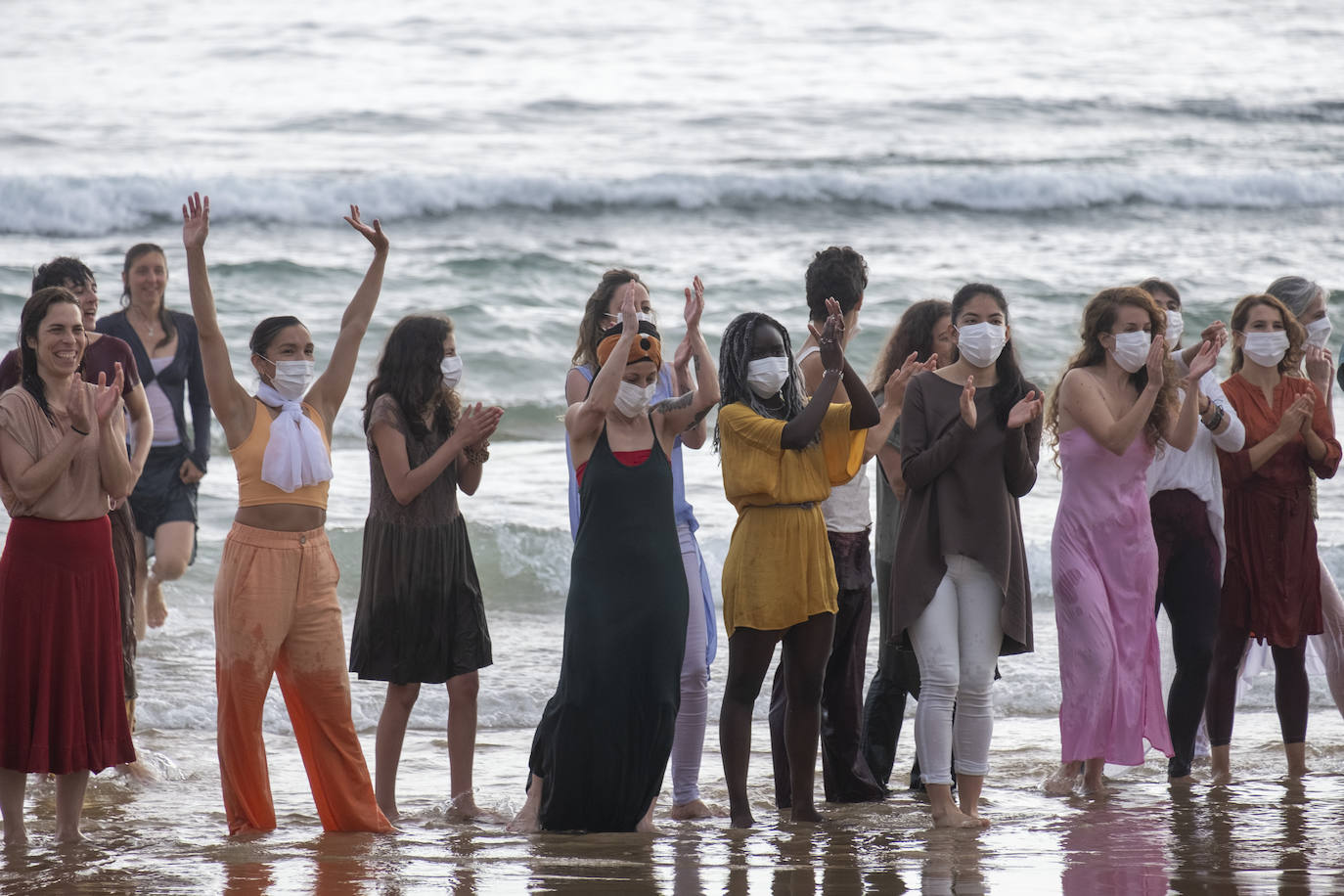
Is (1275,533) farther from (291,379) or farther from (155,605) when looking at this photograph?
(155,605)

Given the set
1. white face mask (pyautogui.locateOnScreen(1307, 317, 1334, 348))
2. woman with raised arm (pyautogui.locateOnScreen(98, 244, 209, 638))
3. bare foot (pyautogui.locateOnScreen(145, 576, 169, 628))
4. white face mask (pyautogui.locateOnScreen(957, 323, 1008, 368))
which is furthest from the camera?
bare foot (pyautogui.locateOnScreen(145, 576, 169, 628))

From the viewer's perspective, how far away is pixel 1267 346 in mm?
6211

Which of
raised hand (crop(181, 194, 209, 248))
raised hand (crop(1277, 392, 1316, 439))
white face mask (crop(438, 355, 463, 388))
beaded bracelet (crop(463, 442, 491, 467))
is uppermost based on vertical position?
raised hand (crop(181, 194, 209, 248))

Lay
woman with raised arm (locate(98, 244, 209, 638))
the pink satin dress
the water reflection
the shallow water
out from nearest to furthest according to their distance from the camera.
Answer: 1. the water reflection
2. the shallow water
3. the pink satin dress
4. woman with raised arm (locate(98, 244, 209, 638))

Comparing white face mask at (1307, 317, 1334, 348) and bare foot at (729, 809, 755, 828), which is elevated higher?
white face mask at (1307, 317, 1334, 348)

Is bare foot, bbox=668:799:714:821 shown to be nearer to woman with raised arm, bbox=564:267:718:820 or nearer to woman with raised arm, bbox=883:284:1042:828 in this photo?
woman with raised arm, bbox=564:267:718:820

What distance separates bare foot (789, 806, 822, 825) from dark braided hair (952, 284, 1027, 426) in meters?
1.50

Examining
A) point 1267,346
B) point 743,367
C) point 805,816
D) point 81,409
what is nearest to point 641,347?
point 743,367

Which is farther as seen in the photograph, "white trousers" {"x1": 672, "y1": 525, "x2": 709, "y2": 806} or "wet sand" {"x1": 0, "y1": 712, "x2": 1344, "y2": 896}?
"white trousers" {"x1": 672, "y1": 525, "x2": 709, "y2": 806}

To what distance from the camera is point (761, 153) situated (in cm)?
2609

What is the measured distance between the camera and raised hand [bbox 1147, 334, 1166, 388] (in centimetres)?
555

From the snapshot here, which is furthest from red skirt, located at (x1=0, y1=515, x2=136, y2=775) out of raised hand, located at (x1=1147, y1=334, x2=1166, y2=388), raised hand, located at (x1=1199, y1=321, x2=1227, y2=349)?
raised hand, located at (x1=1199, y1=321, x2=1227, y2=349)

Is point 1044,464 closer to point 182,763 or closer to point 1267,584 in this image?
point 1267,584

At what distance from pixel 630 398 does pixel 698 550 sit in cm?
76
